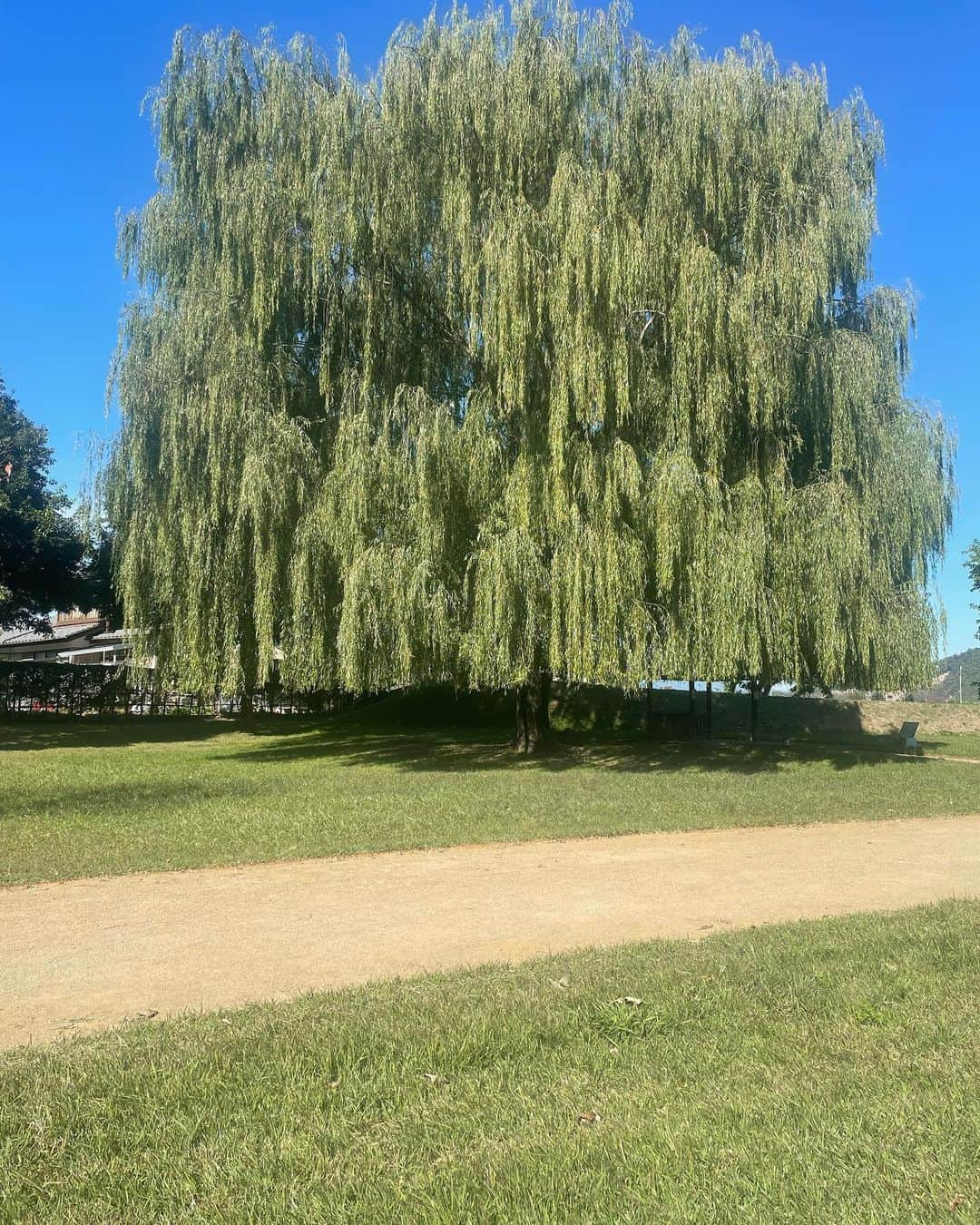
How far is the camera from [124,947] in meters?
6.16

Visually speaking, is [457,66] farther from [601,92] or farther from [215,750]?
[215,750]

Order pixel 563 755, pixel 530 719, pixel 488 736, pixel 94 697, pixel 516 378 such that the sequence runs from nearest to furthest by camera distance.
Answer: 1. pixel 516 378
2. pixel 563 755
3. pixel 530 719
4. pixel 488 736
5. pixel 94 697

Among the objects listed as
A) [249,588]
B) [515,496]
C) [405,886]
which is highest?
[515,496]

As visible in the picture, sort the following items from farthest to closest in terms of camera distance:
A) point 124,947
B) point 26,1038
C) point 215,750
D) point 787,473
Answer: point 215,750 < point 787,473 < point 124,947 < point 26,1038

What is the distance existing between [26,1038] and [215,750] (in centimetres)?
1928

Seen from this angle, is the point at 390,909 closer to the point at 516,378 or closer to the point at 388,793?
the point at 388,793

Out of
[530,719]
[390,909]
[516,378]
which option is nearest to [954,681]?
[530,719]

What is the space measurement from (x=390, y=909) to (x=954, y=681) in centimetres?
8177

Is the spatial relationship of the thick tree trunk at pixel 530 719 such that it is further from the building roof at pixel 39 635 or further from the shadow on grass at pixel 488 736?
the building roof at pixel 39 635

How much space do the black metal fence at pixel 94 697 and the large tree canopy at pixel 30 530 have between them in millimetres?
2190

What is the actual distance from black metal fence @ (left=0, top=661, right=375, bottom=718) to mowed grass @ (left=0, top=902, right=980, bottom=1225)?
2847 cm

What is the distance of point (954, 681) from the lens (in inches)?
3147

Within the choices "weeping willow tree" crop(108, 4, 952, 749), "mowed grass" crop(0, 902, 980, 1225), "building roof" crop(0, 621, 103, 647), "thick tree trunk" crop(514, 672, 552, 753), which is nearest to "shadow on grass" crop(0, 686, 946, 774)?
"thick tree trunk" crop(514, 672, 552, 753)

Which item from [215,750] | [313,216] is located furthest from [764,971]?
[215,750]
